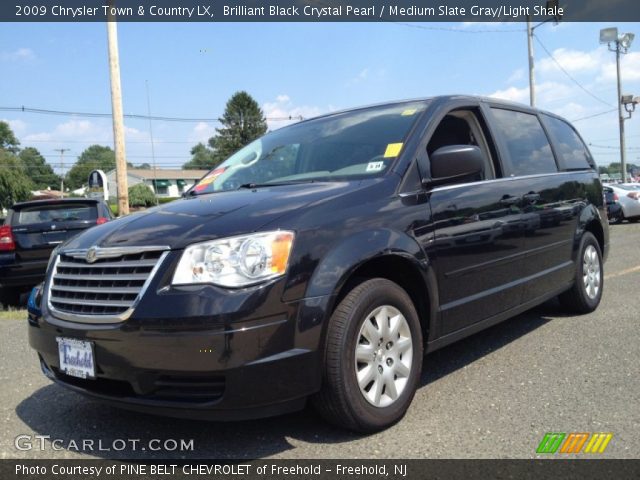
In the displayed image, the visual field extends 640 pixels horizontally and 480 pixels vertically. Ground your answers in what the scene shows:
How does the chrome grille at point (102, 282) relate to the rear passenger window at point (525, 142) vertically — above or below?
below

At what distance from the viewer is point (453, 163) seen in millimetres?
3156

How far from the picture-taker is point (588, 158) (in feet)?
18.5

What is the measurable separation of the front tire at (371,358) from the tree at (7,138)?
344 ft

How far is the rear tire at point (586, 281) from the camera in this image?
4938 mm

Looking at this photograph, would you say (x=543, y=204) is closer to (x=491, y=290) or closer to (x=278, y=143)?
(x=491, y=290)

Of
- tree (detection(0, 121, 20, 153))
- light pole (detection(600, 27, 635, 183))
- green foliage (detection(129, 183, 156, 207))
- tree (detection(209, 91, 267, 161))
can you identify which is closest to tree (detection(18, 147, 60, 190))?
tree (detection(0, 121, 20, 153))

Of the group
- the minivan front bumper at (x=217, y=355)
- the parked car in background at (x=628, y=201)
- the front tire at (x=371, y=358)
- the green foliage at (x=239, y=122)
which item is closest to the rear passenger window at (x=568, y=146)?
the front tire at (x=371, y=358)

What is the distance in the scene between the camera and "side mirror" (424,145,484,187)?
316 centimetres

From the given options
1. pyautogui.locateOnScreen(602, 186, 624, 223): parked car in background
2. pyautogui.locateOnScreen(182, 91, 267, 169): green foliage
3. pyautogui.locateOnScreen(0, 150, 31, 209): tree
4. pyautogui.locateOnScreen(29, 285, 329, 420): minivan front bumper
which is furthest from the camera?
pyautogui.locateOnScreen(182, 91, 267, 169): green foliage

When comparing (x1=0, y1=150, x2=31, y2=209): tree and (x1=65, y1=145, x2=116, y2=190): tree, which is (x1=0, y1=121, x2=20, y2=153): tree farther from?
(x1=0, y1=150, x2=31, y2=209): tree

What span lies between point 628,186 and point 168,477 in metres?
19.1

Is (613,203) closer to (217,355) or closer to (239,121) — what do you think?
(217,355)

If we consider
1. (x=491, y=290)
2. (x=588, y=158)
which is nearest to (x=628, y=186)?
(x=588, y=158)

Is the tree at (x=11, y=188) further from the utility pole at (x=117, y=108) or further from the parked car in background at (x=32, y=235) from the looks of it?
the parked car in background at (x=32, y=235)
